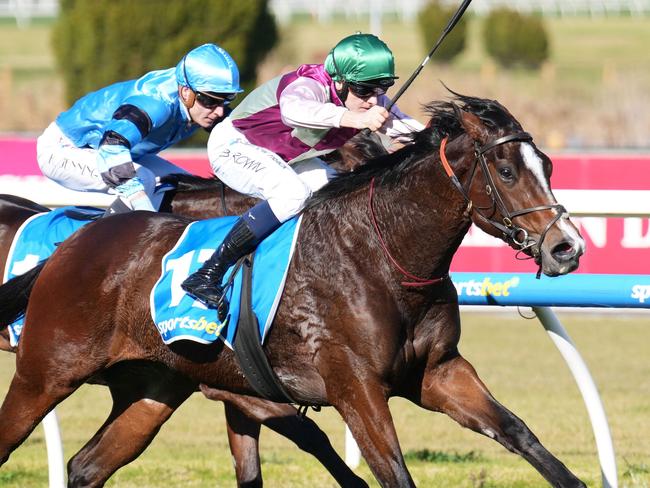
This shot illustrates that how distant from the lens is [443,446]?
6719mm

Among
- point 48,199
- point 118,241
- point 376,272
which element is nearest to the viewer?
point 376,272

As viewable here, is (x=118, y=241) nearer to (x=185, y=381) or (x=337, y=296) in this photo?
(x=185, y=381)

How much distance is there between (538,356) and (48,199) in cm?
509

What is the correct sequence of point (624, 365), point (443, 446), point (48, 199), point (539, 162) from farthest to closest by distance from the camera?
point (624, 365) → point (443, 446) → point (48, 199) → point (539, 162)

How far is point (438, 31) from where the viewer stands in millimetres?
32812

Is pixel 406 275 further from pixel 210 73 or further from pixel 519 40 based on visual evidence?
pixel 519 40

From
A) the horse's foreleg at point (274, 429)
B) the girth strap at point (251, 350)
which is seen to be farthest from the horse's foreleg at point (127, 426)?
the girth strap at point (251, 350)

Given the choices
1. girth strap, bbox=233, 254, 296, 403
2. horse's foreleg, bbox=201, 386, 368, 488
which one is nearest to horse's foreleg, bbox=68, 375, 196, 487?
horse's foreleg, bbox=201, 386, 368, 488

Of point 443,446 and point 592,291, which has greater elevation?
point 592,291

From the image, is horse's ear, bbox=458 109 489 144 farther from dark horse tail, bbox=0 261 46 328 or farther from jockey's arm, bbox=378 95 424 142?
dark horse tail, bbox=0 261 46 328

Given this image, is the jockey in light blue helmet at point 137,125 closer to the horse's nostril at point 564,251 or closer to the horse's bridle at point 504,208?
the horse's bridle at point 504,208

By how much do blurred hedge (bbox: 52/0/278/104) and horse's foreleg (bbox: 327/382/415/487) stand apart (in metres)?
15.8

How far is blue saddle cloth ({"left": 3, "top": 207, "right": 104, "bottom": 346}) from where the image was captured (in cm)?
514

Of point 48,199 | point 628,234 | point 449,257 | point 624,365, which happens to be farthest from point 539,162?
point 628,234
